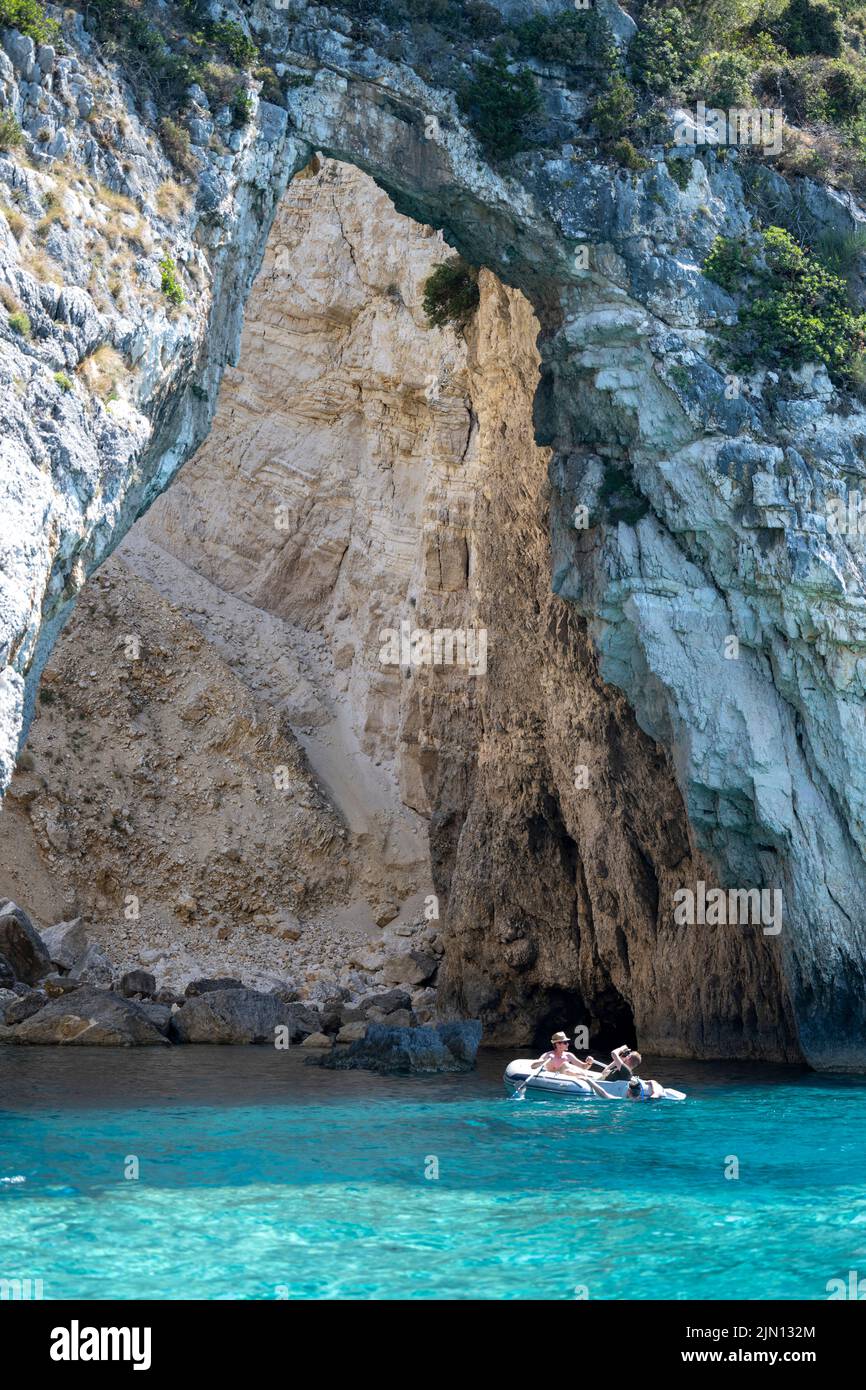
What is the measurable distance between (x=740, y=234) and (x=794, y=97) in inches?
174

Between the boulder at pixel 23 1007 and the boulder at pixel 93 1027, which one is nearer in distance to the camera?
the boulder at pixel 93 1027

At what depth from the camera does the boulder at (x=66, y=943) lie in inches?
1281

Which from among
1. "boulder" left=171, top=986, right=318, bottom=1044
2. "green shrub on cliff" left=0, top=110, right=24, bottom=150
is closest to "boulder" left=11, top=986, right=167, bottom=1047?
"boulder" left=171, top=986, right=318, bottom=1044

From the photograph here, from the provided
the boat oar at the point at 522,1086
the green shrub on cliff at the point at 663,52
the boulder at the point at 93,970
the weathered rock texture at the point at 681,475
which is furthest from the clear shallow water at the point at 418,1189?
the green shrub on cliff at the point at 663,52

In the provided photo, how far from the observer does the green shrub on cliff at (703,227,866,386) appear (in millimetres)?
23766

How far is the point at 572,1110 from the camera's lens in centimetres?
1978

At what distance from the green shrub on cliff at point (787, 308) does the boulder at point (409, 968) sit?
17.9 m

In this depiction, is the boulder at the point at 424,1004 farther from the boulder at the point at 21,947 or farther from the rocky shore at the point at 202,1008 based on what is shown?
the boulder at the point at 21,947

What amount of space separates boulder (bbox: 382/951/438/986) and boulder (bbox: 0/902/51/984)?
872 cm

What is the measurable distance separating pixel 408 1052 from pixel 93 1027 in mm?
6988
